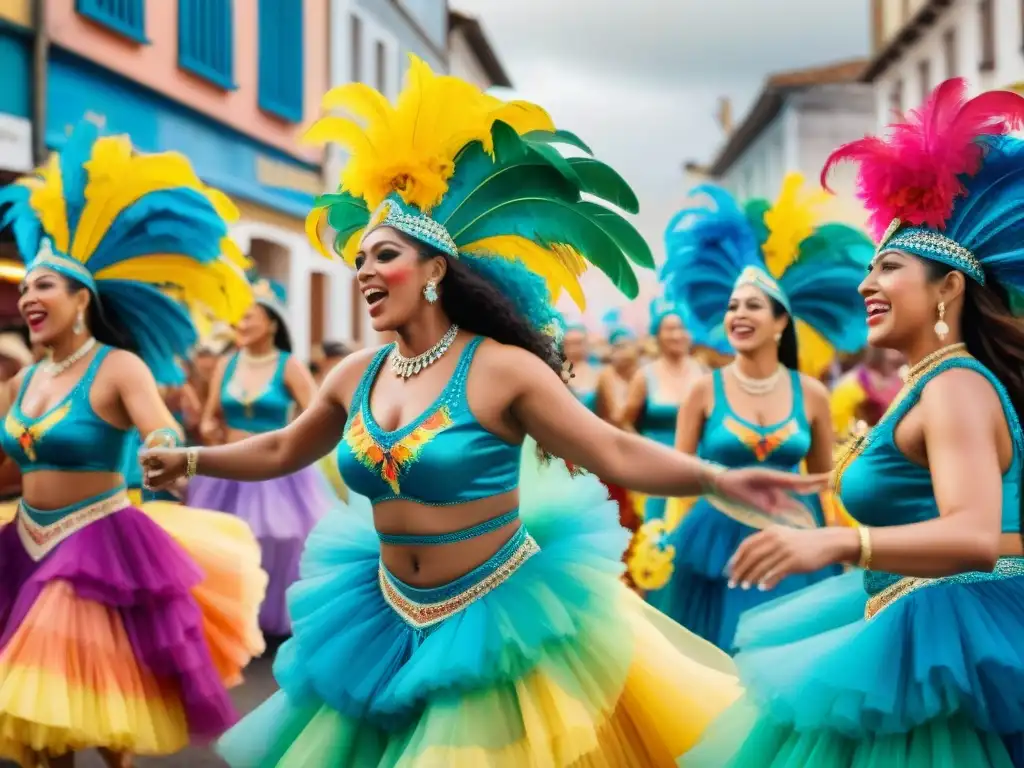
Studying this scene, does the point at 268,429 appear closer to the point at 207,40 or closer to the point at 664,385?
the point at 664,385

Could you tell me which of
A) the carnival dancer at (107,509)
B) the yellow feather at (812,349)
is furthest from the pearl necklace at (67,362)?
the yellow feather at (812,349)

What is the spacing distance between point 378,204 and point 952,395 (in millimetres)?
1787

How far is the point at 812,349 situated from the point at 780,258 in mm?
768

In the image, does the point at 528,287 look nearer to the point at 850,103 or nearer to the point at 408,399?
the point at 408,399

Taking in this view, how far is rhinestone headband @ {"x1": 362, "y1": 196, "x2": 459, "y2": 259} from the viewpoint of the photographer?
12.7 feet

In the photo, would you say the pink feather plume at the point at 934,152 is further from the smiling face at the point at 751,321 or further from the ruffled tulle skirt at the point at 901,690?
the smiling face at the point at 751,321

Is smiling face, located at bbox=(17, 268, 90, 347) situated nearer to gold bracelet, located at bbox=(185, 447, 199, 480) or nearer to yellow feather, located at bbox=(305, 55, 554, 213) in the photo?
gold bracelet, located at bbox=(185, 447, 199, 480)

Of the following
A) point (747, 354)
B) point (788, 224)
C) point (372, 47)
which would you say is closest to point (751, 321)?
point (747, 354)

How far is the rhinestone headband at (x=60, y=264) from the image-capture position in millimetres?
5441

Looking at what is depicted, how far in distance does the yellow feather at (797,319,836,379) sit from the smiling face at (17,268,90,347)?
398 centimetres

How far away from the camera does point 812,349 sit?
746cm

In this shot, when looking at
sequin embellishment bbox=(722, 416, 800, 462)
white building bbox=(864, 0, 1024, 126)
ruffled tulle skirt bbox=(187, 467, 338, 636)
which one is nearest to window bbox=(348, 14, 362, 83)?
white building bbox=(864, 0, 1024, 126)

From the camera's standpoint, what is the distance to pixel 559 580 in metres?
3.70

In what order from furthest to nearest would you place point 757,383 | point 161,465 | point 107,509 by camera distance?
point 757,383, point 107,509, point 161,465
